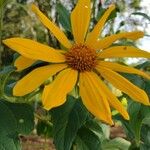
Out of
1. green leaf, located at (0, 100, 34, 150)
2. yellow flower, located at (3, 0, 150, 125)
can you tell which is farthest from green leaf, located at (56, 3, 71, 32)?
green leaf, located at (0, 100, 34, 150)

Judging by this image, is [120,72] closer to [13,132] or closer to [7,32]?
[13,132]

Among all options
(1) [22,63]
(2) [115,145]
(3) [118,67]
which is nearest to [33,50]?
(1) [22,63]

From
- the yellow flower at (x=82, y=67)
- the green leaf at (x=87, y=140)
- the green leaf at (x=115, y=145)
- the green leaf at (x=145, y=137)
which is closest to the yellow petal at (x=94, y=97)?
the yellow flower at (x=82, y=67)

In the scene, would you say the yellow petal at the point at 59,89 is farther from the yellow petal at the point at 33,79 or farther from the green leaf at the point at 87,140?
the green leaf at the point at 87,140

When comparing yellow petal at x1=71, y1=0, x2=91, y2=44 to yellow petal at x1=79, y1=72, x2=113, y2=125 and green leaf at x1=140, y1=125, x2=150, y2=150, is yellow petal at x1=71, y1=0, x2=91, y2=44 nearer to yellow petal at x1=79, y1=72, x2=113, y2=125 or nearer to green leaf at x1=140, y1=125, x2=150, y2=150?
yellow petal at x1=79, y1=72, x2=113, y2=125

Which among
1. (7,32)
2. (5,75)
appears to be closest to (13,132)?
(5,75)
